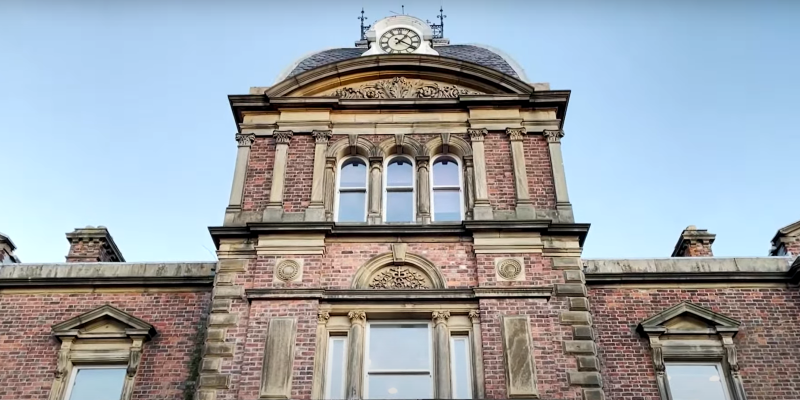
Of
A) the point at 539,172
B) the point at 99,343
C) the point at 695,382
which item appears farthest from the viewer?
the point at 539,172

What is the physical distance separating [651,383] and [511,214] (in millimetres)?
4090

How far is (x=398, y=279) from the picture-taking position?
46.8 feet

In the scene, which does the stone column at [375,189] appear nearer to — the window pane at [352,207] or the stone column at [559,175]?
the window pane at [352,207]

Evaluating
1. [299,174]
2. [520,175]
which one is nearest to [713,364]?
[520,175]

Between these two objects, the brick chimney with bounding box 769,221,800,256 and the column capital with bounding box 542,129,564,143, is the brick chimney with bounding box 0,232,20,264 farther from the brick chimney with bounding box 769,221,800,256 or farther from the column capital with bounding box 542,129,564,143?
the brick chimney with bounding box 769,221,800,256

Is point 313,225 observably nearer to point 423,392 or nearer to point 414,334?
point 414,334

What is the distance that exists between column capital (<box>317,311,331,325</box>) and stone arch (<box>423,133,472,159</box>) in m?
4.34

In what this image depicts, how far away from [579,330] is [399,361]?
3273 millimetres

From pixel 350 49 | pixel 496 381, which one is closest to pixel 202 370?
pixel 496 381

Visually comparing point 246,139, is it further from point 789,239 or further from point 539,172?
point 789,239

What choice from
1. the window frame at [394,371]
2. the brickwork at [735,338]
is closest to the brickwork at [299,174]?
the window frame at [394,371]

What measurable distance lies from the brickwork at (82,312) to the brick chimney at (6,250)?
127cm

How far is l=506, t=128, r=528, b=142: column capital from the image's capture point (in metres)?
16.2

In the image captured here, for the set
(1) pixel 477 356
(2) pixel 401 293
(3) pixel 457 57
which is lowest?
(1) pixel 477 356
